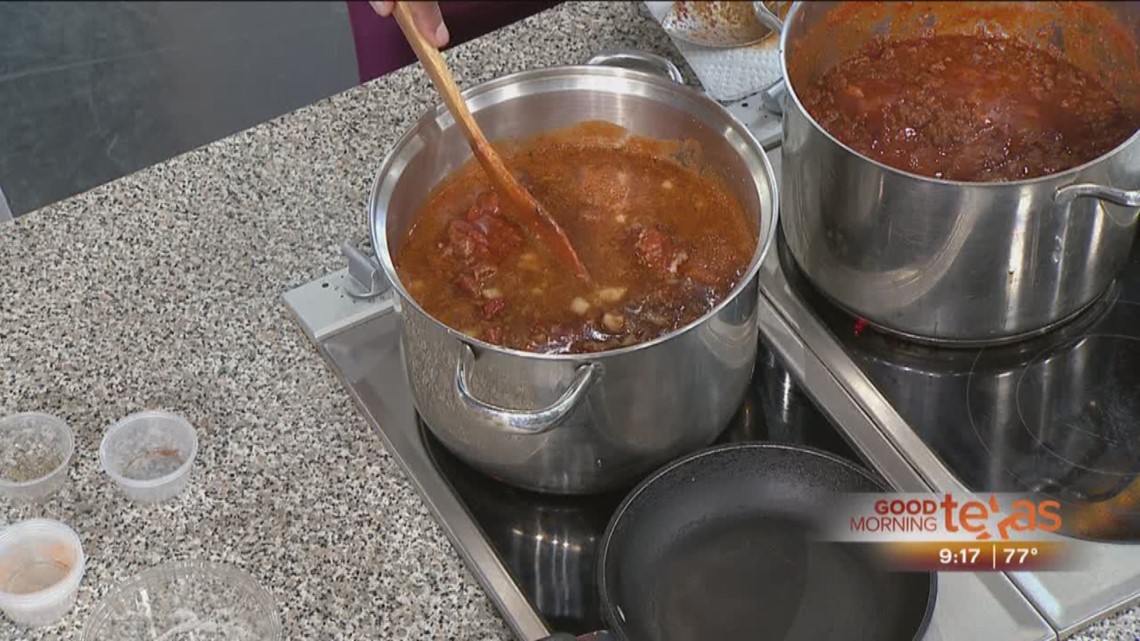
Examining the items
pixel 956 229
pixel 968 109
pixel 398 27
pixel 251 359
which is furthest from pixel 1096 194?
pixel 398 27

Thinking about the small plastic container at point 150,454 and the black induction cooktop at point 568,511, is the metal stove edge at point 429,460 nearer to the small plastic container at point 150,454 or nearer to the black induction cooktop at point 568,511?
the black induction cooktop at point 568,511

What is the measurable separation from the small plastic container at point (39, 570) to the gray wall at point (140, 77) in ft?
5.55

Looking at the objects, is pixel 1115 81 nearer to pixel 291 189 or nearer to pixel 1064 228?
pixel 1064 228

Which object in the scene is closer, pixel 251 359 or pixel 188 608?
pixel 188 608

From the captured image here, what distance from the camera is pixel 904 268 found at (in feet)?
4.10

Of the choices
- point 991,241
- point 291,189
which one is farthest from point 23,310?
point 991,241

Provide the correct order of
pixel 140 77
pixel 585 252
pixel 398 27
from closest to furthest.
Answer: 1. pixel 585 252
2. pixel 398 27
3. pixel 140 77

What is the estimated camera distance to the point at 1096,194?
116 cm

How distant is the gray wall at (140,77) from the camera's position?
9.34ft

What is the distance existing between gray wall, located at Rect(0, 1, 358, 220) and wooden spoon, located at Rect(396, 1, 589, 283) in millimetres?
1743

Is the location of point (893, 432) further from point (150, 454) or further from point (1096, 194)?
point (150, 454)

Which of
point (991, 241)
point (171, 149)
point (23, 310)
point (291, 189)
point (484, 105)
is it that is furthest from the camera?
point (171, 149)

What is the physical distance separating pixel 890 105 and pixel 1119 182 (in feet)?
0.87

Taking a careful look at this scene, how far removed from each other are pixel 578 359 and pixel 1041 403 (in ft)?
1.61
